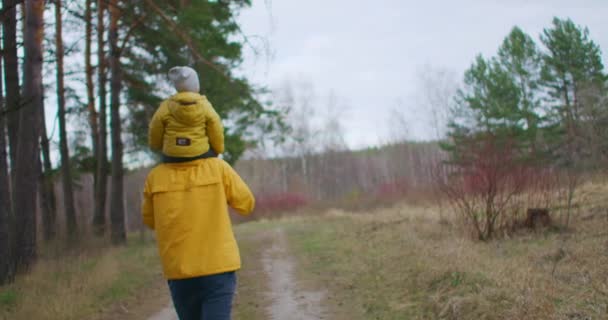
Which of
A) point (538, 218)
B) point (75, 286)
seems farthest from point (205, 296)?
point (538, 218)

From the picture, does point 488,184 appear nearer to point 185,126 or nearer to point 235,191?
point 235,191

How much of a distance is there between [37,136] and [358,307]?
6.42m

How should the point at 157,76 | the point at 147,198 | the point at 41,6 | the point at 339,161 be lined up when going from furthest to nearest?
1. the point at 339,161
2. the point at 157,76
3. the point at 41,6
4. the point at 147,198

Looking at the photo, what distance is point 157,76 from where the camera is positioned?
18.1 meters

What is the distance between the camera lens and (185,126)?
3508mm

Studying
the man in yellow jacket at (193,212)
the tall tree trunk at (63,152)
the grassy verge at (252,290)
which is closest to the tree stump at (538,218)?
the grassy verge at (252,290)

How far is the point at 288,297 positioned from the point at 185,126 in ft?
15.7

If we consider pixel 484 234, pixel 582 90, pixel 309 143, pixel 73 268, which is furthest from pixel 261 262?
pixel 309 143

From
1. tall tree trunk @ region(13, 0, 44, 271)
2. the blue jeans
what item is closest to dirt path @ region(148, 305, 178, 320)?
tall tree trunk @ region(13, 0, 44, 271)

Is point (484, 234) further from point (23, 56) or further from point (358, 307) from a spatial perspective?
point (23, 56)

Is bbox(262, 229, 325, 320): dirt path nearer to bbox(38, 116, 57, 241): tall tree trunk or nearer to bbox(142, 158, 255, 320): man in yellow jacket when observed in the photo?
bbox(142, 158, 255, 320): man in yellow jacket

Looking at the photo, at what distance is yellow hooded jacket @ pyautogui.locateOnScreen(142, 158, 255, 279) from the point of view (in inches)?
135

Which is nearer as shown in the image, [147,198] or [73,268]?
[147,198]

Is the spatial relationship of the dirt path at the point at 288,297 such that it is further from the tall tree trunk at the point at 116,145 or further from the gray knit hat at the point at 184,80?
the tall tree trunk at the point at 116,145
